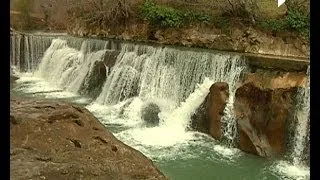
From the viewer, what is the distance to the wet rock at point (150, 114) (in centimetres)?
1050

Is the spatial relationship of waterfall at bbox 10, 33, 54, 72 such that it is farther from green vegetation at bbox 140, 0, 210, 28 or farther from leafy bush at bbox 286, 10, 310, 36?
leafy bush at bbox 286, 10, 310, 36

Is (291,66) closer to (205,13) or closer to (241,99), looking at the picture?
(241,99)

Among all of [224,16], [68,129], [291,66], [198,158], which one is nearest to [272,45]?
[224,16]

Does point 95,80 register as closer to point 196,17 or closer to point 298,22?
point 196,17

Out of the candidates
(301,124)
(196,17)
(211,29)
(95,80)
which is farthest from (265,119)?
(196,17)

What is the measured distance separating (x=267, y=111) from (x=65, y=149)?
6022 mm

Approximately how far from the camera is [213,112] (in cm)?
954

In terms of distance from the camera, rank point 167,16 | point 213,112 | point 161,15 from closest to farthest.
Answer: point 213,112, point 167,16, point 161,15

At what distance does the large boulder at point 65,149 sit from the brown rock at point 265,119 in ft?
17.0

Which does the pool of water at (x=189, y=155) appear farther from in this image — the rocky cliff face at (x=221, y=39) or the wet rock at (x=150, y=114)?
the rocky cliff face at (x=221, y=39)

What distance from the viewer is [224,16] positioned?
579 inches

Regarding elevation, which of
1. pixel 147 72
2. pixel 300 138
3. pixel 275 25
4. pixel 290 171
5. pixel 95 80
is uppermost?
pixel 275 25

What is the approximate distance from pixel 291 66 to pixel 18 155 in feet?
25.1

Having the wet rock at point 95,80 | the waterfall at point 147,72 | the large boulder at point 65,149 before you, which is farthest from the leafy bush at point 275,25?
the large boulder at point 65,149
